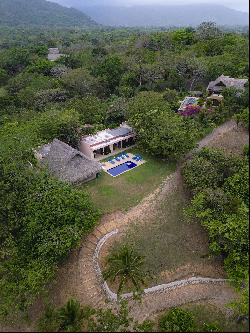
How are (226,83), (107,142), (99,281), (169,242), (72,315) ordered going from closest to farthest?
(72,315) < (99,281) < (169,242) < (107,142) < (226,83)

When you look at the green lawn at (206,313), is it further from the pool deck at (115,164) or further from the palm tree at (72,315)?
the pool deck at (115,164)

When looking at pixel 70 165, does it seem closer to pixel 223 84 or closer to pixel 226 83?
pixel 226 83

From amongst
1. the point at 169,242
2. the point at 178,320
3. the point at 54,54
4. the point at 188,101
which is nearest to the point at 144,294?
the point at 178,320

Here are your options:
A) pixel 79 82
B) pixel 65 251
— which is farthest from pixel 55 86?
pixel 65 251

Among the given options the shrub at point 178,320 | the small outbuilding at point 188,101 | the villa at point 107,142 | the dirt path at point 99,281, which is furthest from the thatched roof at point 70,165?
the small outbuilding at point 188,101

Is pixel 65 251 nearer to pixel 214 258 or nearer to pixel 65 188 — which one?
pixel 65 188

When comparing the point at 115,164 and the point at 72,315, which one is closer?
the point at 72,315
